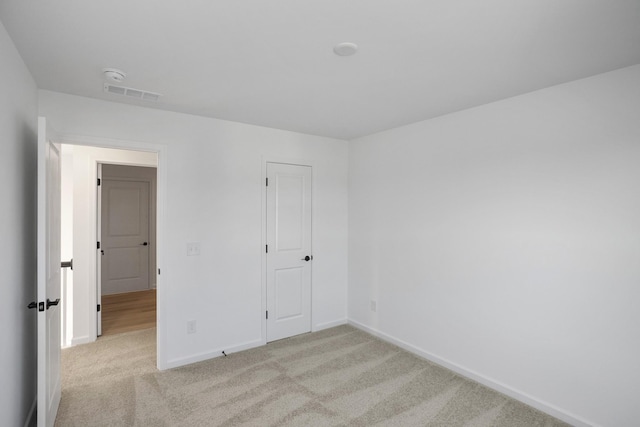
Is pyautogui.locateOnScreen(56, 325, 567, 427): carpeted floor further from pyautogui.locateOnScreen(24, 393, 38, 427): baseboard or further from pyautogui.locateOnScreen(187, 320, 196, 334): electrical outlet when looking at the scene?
pyautogui.locateOnScreen(187, 320, 196, 334): electrical outlet

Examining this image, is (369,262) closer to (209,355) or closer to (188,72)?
(209,355)

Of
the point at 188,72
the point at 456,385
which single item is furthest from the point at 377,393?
the point at 188,72

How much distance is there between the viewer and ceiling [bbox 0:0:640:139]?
1.58 metres

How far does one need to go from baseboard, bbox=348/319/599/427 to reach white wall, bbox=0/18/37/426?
3.23m

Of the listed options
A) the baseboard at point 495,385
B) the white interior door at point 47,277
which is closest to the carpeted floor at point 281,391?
the baseboard at point 495,385

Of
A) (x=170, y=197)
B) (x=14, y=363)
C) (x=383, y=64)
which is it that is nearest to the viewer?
(x=14, y=363)

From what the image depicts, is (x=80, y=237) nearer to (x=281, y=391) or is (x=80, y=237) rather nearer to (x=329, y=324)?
(x=281, y=391)

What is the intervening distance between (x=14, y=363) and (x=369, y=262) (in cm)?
329

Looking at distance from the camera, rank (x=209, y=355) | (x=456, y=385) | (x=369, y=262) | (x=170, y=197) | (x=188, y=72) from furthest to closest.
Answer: (x=369, y=262)
(x=209, y=355)
(x=170, y=197)
(x=456, y=385)
(x=188, y=72)

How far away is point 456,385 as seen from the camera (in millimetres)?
2902

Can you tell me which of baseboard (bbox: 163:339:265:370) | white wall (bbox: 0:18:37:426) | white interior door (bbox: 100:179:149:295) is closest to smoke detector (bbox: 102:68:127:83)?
white wall (bbox: 0:18:37:426)

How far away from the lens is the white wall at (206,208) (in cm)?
296

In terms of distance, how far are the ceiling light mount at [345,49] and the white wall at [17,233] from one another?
1741 mm

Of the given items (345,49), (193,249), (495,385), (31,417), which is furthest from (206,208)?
(495,385)
